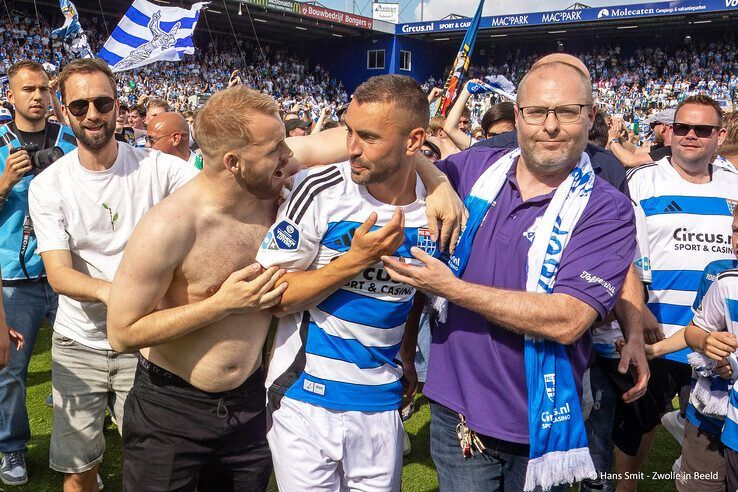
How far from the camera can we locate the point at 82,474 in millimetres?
3307

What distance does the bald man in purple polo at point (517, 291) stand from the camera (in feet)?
7.11

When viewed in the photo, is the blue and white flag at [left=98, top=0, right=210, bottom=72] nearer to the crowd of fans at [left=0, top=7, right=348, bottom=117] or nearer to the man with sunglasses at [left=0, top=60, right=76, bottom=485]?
the crowd of fans at [left=0, top=7, right=348, bottom=117]

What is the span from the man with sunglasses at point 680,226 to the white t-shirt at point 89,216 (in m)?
2.85

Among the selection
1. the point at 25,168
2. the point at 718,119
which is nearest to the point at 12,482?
the point at 25,168

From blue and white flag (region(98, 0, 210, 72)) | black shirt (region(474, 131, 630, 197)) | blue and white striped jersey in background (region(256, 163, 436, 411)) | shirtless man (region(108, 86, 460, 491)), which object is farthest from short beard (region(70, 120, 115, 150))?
blue and white flag (region(98, 0, 210, 72))

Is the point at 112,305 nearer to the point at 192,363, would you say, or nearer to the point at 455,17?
the point at 192,363

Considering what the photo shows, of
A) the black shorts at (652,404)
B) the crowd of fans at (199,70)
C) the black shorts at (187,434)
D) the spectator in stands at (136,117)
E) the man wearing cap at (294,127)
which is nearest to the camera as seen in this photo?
the black shorts at (187,434)

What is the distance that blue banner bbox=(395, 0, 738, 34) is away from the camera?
2931 centimetres

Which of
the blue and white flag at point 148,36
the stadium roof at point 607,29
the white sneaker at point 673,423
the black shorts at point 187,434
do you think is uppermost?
the stadium roof at point 607,29

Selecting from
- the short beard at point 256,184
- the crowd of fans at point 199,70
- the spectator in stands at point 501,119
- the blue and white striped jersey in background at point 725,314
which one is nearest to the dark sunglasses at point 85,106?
the short beard at point 256,184

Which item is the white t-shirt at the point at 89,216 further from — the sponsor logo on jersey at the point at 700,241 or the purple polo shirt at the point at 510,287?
the sponsor logo on jersey at the point at 700,241

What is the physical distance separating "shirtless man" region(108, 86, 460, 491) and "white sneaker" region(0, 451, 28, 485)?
1.89m

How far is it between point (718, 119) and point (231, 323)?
127 inches

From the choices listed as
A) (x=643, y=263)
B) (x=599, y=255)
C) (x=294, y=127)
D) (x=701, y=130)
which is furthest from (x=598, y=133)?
(x=294, y=127)
